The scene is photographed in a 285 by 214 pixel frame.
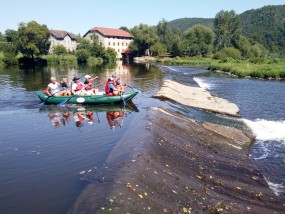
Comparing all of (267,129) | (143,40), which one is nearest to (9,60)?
(143,40)

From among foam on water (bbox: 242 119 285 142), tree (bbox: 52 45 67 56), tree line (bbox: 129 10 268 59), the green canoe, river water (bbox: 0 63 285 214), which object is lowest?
foam on water (bbox: 242 119 285 142)

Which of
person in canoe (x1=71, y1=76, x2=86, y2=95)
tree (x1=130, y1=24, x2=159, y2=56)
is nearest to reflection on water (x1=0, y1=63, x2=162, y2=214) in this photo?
person in canoe (x1=71, y1=76, x2=86, y2=95)

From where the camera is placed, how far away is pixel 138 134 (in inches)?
626

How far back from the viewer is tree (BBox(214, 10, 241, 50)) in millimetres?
133500

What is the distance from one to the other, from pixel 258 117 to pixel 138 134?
14.2 m

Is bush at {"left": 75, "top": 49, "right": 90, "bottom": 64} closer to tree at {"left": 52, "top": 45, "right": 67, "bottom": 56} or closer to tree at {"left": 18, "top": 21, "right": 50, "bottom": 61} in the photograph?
tree at {"left": 52, "top": 45, "right": 67, "bottom": 56}

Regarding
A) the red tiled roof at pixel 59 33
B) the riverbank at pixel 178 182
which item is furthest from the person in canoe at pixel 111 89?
the red tiled roof at pixel 59 33

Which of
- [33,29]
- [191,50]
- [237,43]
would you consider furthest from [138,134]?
[237,43]

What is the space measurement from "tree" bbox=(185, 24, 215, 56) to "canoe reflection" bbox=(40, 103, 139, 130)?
96.5 meters

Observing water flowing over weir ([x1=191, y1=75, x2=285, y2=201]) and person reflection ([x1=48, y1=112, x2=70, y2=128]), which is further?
person reflection ([x1=48, y1=112, x2=70, y2=128])

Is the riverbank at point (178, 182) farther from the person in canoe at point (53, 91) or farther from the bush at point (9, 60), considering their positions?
the bush at point (9, 60)

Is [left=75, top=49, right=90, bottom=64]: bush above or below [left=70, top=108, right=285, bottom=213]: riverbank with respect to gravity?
above

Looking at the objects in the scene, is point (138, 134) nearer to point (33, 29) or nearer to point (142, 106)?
point (142, 106)

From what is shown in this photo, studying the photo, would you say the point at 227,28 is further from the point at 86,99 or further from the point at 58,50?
the point at 86,99
